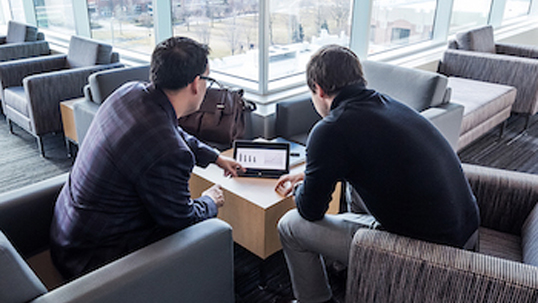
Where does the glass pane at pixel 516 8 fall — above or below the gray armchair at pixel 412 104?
above

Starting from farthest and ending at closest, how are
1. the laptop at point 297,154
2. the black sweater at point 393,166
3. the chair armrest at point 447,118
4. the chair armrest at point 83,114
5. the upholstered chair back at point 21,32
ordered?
the upholstered chair back at point 21,32, the chair armrest at point 83,114, the chair armrest at point 447,118, the laptop at point 297,154, the black sweater at point 393,166

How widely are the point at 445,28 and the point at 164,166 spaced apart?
11.0ft

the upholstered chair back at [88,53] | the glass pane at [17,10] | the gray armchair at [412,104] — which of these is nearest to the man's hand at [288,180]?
the gray armchair at [412,104]

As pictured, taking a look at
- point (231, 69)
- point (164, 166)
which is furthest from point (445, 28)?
point (164, 166)

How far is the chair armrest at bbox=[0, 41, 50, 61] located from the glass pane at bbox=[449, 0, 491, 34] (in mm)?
3398

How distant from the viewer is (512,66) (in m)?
2.99

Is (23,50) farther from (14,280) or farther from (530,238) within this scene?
(530,238)

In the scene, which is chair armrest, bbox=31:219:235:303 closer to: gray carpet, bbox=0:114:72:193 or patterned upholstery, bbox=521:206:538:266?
patterned upholstery, bbox=521:206:538:266

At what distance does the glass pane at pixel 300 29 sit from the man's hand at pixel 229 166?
1.03 m

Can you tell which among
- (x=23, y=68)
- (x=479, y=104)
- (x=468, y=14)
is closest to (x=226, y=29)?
(x=23, y=68)

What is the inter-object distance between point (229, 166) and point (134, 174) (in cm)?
57

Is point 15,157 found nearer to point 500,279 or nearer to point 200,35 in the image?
point 200,35

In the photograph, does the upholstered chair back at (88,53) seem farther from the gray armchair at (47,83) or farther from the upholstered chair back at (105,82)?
the upholstered chair back at (105,82)

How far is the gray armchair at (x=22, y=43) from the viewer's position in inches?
127
